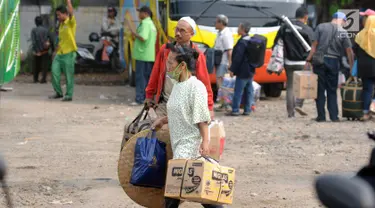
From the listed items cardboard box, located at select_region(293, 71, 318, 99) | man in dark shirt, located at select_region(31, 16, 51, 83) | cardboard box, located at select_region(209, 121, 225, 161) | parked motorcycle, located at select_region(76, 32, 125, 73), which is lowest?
parked motorcycle, located at select_region(76, 32, 125, 73)

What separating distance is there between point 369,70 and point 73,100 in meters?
6.44

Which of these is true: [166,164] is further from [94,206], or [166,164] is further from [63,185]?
[63,185]

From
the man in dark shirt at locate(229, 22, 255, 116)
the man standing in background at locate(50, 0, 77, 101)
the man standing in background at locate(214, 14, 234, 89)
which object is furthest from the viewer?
the man standing in background at locate(50, 0, 77, 101)

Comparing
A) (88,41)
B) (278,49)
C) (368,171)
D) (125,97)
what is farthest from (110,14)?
(368,171)

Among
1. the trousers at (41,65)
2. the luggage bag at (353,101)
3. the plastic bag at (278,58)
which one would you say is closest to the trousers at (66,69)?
the plastic bag at (278,58)

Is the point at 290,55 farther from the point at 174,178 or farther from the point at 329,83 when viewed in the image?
the point at 174,178

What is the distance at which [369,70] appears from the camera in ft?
46.8

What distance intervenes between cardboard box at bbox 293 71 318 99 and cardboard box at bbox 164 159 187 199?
8.22 metres

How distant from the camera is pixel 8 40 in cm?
1520

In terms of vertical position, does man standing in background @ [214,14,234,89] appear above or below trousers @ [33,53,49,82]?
above

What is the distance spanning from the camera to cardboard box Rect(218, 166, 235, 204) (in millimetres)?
6000

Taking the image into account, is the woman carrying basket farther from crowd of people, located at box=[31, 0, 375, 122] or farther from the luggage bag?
the luggage bag

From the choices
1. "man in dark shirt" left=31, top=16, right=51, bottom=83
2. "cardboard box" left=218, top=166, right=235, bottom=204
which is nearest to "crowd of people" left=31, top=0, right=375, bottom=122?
"man in dark shirt" left=31, top=16, right=51, bottom=83

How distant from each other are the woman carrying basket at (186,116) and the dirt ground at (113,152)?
1632 millimetres
